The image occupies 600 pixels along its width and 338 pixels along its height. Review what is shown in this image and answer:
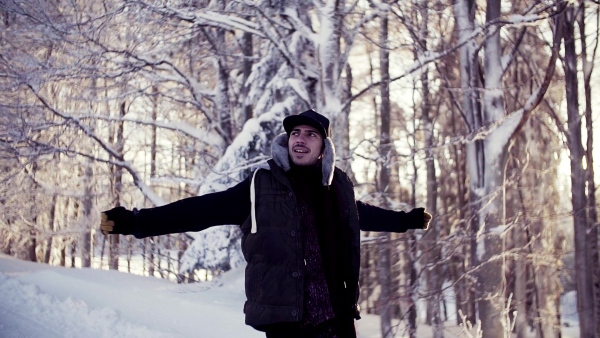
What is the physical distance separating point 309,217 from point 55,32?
7.33m

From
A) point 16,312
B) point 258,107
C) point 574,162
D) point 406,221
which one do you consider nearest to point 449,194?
point 574,162

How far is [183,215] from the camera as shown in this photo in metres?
2.52

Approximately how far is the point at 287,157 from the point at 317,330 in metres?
0.78

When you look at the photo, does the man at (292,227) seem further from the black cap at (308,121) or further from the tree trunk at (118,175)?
the tree trunk at (118,175)

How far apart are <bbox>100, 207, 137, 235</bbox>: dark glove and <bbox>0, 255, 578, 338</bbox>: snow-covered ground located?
3288mm

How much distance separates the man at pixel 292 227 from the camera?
246 cm

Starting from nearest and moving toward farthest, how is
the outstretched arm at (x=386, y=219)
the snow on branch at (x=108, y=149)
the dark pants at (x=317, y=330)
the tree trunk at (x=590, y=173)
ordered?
the dark pants at (x=317, y=330) < the outstretched arm at (x=386, y=219) < the snow on branch at (x=108, y=149) < the tree trunk at (x=590, y=173)

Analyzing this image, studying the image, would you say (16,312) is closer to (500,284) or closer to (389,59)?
(500,284)


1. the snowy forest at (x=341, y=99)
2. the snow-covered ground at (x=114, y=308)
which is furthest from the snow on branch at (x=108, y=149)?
the snow-covered ground at (x=114, y=308)

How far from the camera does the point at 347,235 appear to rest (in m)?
2.72

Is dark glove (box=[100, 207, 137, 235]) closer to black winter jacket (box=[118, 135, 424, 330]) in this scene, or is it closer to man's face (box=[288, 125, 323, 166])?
black winter jacket (box=[118, 135, 424, 330])

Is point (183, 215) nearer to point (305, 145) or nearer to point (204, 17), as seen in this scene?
point (305, 145)

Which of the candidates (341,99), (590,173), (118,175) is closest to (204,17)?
(341,99)

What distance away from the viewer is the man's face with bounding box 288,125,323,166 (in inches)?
108
